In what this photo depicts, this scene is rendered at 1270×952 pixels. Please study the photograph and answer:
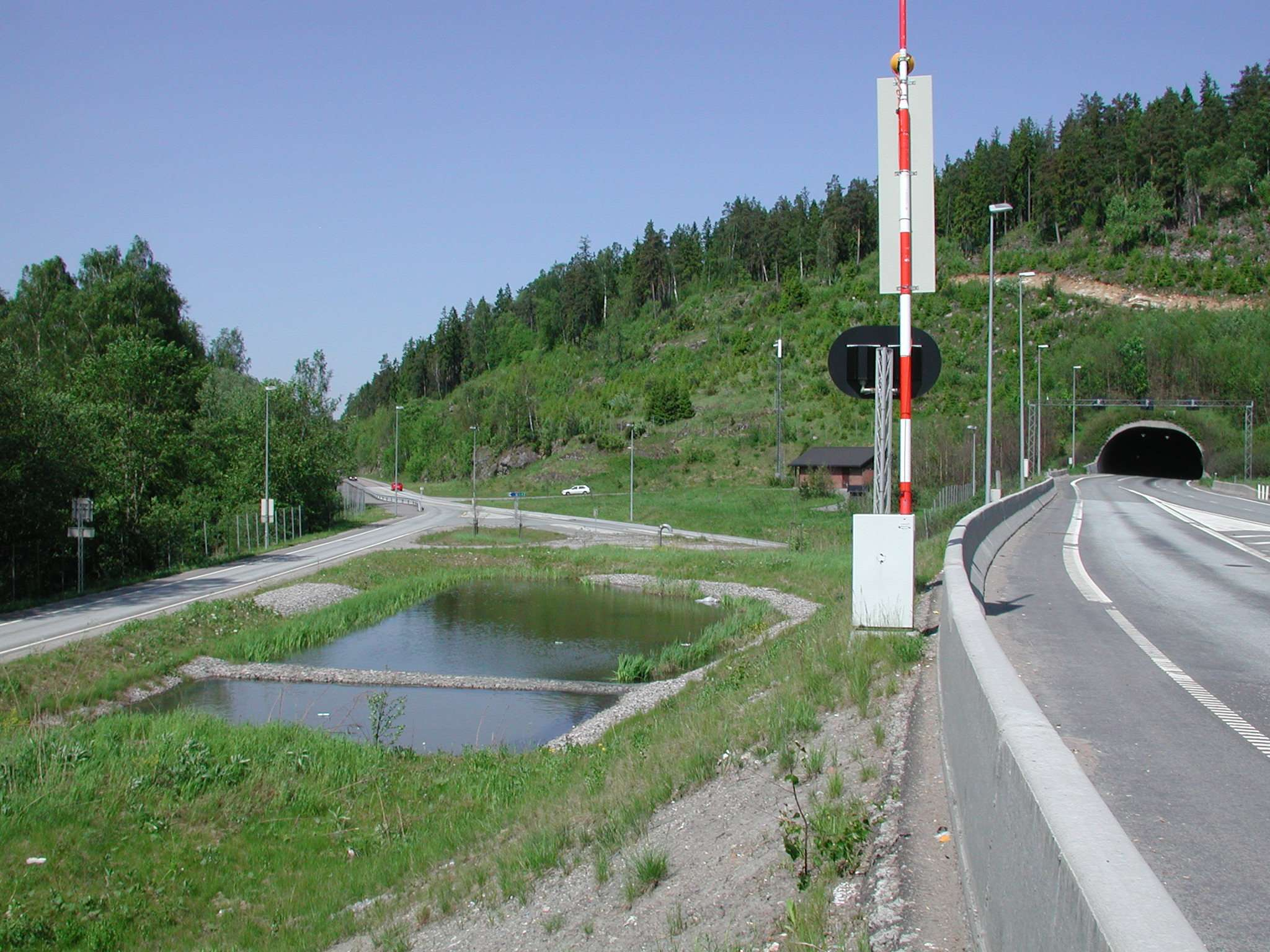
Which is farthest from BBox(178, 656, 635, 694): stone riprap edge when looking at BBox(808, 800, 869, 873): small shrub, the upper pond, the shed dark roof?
the shed dark roof

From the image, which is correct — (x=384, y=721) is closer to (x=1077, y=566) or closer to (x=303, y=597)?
(x=1077, y=566)

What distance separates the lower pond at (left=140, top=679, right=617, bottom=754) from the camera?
67.2 ft

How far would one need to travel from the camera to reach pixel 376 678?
86.7ft

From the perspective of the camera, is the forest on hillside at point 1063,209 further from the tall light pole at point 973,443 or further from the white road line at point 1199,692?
the white road line at point 1199,692

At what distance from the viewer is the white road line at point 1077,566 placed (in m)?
15.9

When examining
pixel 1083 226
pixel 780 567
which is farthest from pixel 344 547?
pixel 1083 226

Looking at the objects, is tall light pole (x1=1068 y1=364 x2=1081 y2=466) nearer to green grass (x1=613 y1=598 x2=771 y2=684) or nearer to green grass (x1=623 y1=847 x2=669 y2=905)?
green grass (x1=613 y1=598 x2=771 y2=684)

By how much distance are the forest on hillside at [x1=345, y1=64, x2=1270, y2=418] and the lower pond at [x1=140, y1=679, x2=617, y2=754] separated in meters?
90.8

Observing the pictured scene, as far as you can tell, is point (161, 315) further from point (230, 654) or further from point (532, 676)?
point (532, 676)

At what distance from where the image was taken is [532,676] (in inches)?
1103

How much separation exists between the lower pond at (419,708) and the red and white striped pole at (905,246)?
→ 10768 mm

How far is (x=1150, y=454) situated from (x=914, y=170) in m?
113

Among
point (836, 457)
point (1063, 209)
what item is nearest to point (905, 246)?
point (836, 457)

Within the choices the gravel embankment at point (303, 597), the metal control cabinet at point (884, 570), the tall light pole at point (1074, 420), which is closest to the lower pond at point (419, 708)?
the gravel embankment at point (303, 597)
